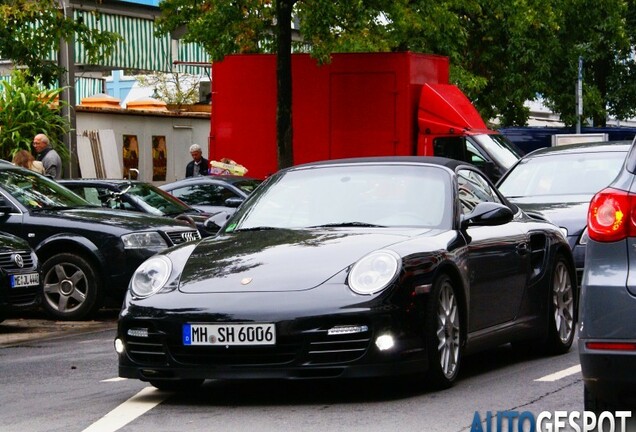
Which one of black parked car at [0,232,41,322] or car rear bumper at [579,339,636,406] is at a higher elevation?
car rear bumper at [579,339,636,406]

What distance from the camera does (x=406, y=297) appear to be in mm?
8703

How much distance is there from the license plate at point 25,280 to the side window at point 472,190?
5.63 meters

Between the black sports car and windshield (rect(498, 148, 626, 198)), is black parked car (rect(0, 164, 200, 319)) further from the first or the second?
the black sports car

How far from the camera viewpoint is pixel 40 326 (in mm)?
15961

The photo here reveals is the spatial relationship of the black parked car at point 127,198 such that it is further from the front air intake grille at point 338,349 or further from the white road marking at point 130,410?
the front air intake grille at point 338,349

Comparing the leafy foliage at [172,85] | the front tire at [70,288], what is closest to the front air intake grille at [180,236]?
the front tire at [70,288]

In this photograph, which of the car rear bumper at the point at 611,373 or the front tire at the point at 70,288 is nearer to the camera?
the car rear bumper at the point at 611,373

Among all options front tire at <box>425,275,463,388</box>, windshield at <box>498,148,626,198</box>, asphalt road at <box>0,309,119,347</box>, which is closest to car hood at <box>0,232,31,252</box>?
asphalt road at <box>0,309,119,347</box>

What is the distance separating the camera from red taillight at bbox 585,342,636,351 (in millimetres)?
6554

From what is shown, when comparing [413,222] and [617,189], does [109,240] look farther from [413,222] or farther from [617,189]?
[617,189]

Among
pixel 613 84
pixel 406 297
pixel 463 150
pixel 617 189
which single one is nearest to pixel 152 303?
pixel 406 297

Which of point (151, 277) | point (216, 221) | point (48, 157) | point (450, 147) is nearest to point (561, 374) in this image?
point (216, 221)

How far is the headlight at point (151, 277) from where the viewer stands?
9.05 m

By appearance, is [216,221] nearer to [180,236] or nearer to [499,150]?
[180,236]
